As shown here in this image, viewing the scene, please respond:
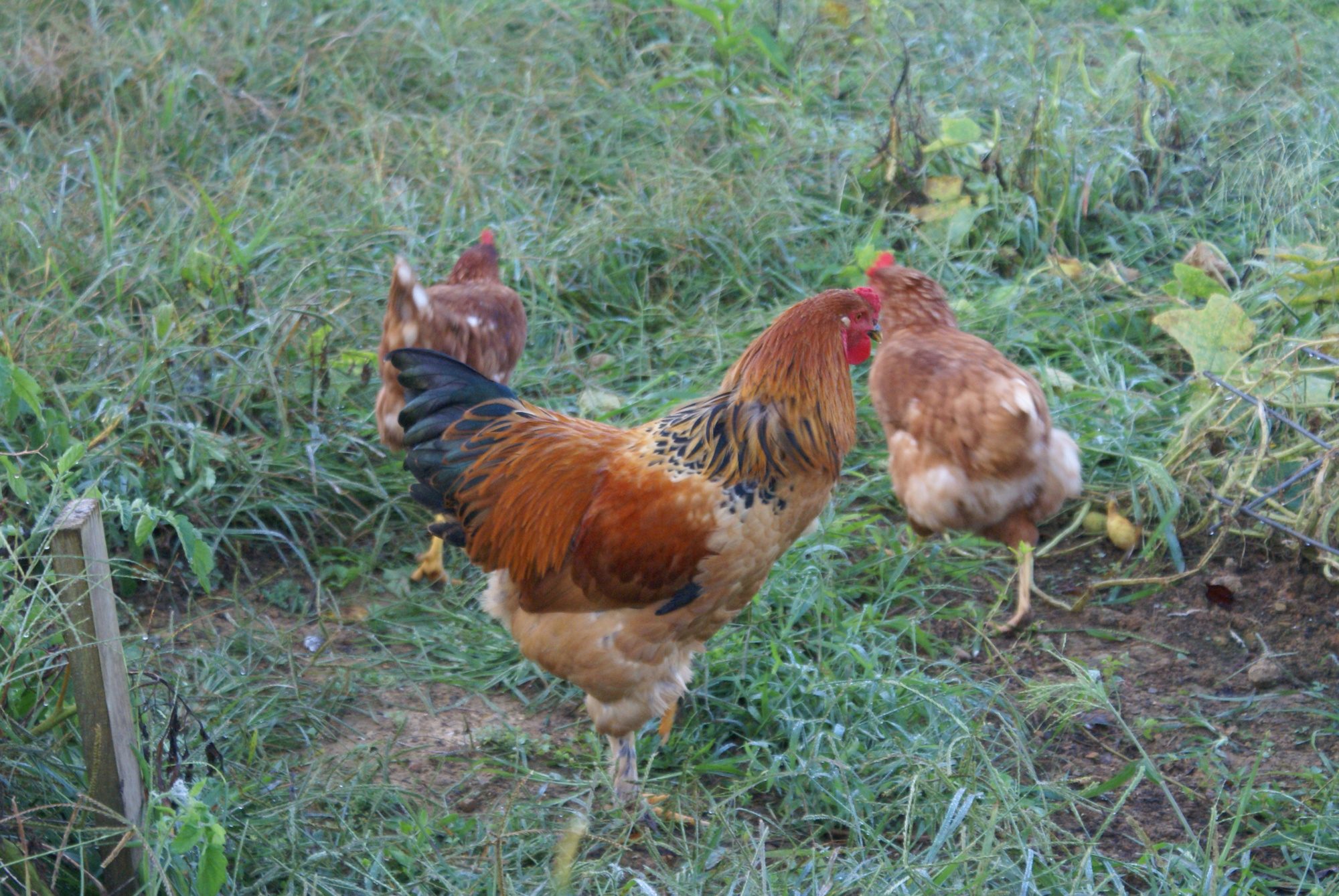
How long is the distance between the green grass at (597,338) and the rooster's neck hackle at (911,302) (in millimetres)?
688

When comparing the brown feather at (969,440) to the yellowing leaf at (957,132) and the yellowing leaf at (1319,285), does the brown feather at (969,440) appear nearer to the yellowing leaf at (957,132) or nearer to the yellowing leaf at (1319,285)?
the yellowing leaf at (1319,285)

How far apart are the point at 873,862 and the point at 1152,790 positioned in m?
0.94

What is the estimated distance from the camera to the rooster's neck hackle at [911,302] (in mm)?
4137

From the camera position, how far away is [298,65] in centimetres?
666

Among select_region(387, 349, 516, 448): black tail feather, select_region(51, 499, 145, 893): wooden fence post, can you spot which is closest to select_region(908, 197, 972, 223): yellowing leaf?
select_region(387, 349, 516, 448): black tail feather

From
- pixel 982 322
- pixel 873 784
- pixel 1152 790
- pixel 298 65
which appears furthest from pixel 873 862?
pixel 298 65

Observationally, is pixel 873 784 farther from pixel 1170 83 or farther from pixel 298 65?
pixel 298 65

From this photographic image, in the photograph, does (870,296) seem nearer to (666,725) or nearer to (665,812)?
(666,725)

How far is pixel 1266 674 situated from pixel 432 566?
2.76 metres

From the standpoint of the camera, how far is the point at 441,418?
3.31m


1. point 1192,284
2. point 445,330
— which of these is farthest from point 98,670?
point 1192,284

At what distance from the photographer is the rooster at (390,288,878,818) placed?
287 centimetres

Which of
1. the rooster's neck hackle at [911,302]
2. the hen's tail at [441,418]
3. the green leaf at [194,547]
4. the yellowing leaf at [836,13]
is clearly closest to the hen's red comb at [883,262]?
the rooster's neck hackle at [911,302]

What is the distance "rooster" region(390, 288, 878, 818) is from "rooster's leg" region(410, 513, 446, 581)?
75 cm
